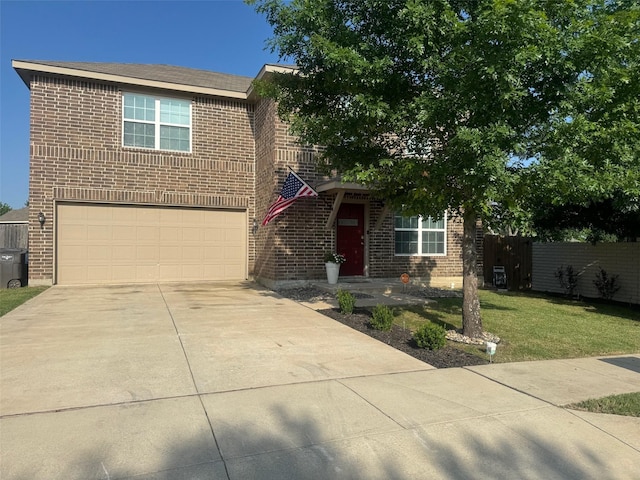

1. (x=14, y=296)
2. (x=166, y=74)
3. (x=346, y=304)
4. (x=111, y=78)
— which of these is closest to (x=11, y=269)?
(x=14, y=296)

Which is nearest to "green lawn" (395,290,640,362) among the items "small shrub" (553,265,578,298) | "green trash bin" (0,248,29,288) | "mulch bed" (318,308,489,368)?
"mulch bed" (318,308,489,368)

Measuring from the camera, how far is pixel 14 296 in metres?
10.8

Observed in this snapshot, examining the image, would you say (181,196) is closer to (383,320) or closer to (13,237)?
(383,320)

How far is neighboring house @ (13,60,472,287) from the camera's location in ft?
42.8

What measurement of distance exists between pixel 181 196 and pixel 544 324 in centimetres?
1056

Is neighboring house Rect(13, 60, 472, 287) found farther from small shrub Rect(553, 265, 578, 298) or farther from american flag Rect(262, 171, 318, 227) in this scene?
small shrub Rect(553, 265, 578, 298)

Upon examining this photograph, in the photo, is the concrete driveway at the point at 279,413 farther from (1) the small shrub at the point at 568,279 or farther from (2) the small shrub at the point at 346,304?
(1) the small shrub at the point at 568,279

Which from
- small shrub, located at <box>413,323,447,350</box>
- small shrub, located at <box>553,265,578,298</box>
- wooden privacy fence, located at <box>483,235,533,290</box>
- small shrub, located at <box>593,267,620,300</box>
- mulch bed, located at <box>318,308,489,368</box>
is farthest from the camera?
wooden privacy fence, located at <box>483,235,533,290</box>

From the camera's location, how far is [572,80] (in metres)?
5.84

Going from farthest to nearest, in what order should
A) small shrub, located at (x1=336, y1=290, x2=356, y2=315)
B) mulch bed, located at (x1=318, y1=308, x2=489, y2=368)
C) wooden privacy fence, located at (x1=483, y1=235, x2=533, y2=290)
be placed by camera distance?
wooden privacy fence, located at (x1=483, y1=235, x2=533, y2=290)
small shrub, located at (x1=336, y1=290, x2=356, y2=315)
mulch bed, located at (x1=318, y1=308, x2=489, y2=368)

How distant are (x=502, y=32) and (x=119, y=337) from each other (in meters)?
6.48

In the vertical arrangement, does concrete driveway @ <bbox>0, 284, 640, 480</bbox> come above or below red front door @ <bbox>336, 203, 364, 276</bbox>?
below

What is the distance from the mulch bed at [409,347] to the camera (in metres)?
5.93

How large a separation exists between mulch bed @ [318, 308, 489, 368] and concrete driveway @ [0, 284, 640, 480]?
0.23 metres
